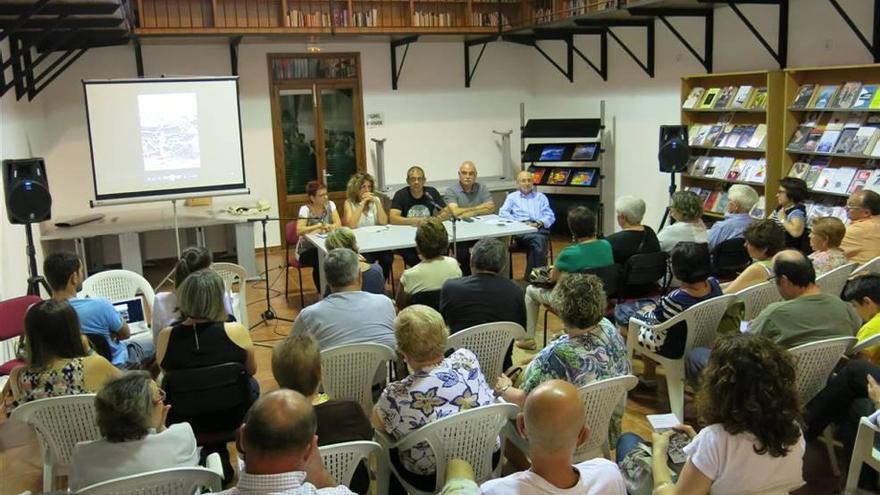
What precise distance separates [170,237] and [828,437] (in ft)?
23.3

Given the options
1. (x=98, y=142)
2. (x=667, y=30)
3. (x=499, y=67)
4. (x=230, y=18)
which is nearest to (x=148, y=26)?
(x=230, y=18)

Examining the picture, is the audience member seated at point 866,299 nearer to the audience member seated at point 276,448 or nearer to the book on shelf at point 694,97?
the audience member seated at point 276,448

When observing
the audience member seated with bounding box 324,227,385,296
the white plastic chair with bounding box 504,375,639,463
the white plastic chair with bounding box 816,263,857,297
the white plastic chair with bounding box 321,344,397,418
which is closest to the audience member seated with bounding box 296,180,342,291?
the audience member seated with bounding box 324,227,385,296

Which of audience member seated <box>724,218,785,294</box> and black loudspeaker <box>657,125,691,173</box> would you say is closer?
audience member seated <box>724,218,785,294</box>

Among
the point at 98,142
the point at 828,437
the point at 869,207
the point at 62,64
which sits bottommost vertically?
the point at 828,437

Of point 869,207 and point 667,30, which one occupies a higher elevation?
point 667,30

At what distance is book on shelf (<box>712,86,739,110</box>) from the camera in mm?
6777

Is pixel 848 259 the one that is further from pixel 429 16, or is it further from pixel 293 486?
pixel 429 16

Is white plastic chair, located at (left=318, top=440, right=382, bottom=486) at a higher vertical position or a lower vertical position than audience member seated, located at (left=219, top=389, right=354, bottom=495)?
lower

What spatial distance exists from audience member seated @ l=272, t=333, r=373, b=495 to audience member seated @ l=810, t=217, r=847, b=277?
2867 millimetres

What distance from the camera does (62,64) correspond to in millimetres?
7641

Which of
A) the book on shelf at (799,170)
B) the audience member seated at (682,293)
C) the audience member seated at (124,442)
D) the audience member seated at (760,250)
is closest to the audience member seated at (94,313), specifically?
the audience member seated at (124,442)

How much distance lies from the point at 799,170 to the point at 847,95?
0.77 metres

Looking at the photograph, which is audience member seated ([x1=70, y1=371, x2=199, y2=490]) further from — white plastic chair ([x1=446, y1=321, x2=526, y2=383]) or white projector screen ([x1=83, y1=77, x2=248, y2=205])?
white projector screen ([x1=83, y1=77, x2=248, y2=205])
